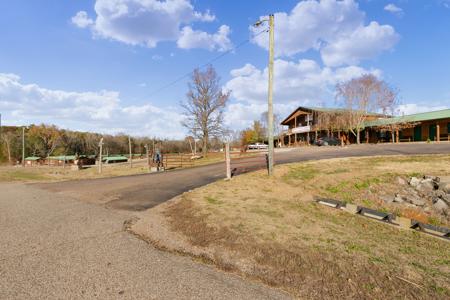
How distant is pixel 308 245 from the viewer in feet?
14.2

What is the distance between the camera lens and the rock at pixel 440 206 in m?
8.21

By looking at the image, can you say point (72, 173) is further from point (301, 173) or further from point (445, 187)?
point (445, 187)

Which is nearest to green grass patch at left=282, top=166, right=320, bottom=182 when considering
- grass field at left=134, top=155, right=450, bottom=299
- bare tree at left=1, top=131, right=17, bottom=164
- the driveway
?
grass field at left=134, top=155, right=450, bottom=299

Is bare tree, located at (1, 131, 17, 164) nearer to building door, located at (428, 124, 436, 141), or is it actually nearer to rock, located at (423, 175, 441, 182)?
rock, located at (423, 175, 441, 182)

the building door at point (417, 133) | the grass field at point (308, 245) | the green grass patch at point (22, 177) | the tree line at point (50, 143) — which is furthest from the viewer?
the tree line at point (50, 143)

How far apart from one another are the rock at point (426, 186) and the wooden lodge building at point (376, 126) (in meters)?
25.0

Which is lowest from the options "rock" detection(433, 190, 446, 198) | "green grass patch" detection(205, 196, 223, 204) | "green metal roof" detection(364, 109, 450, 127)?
"rock" detection(433, 190, 446, 198)

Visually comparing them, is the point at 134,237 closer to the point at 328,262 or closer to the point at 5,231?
the point at 5,231

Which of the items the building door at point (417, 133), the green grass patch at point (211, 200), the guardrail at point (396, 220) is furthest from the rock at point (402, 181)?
the building door at point (417, 133)

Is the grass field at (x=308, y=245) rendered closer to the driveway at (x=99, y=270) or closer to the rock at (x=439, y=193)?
the driveway at (x=99, y=270)

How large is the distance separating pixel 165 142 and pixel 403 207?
222 ft

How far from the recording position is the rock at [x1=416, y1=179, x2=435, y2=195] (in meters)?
9.44

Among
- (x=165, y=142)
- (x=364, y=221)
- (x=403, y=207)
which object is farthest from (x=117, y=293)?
(x=165, y=142)

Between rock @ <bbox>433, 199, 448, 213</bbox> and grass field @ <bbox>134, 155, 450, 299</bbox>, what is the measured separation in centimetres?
56
